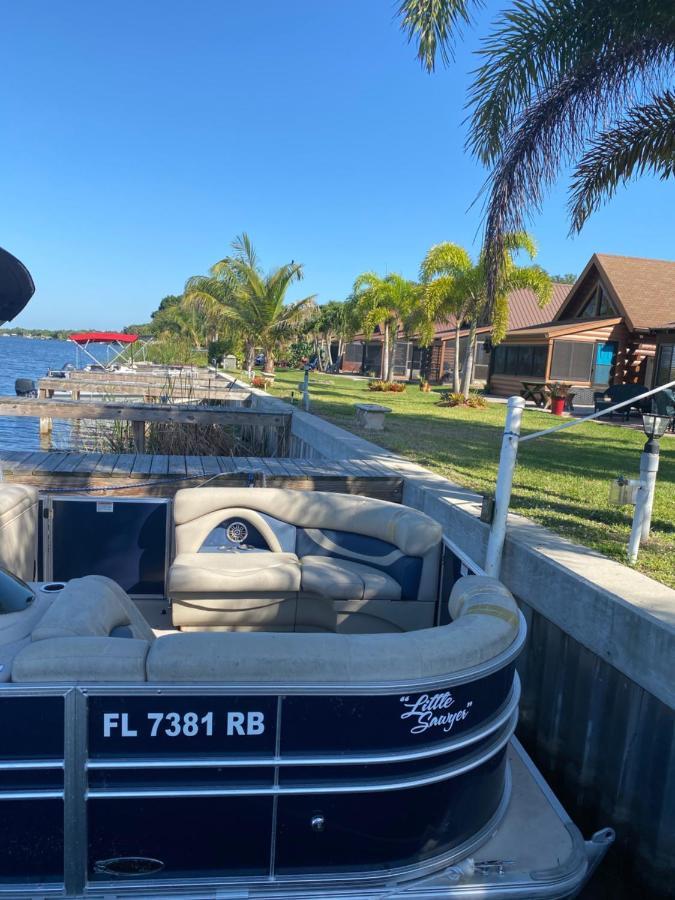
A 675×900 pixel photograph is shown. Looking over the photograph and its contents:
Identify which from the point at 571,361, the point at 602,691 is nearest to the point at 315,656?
the point at 602,691

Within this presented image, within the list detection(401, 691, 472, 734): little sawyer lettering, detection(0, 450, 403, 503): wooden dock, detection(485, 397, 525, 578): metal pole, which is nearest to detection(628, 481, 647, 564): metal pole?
detection(485, 397, 525, 578): metal pole

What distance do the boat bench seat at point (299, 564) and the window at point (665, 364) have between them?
17.5 meters

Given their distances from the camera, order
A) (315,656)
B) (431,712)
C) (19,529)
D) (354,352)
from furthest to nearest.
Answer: (354,352), (19,529), (431,712), (315,656)

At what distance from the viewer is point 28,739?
2590 millimetres

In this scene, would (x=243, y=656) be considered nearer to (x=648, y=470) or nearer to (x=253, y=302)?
(x=648, y=470)

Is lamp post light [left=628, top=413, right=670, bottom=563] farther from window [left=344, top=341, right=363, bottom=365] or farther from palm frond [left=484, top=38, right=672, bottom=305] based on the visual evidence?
window [left=344, top=341, right=363, bottom=365]

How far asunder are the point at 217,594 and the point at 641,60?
7.44 m

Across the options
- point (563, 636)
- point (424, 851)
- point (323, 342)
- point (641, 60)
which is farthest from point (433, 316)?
point (323, 342)

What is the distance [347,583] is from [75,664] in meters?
2.36

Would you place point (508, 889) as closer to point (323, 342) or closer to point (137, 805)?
point (137, 805)

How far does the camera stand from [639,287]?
931 inches

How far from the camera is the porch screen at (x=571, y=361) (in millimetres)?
23109

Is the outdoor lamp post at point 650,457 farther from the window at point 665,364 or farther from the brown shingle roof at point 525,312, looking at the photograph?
the brown shingle roof at point 525,312

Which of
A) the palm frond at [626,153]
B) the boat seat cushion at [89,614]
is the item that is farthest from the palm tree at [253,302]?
the boat seat cushion at [89,614]
